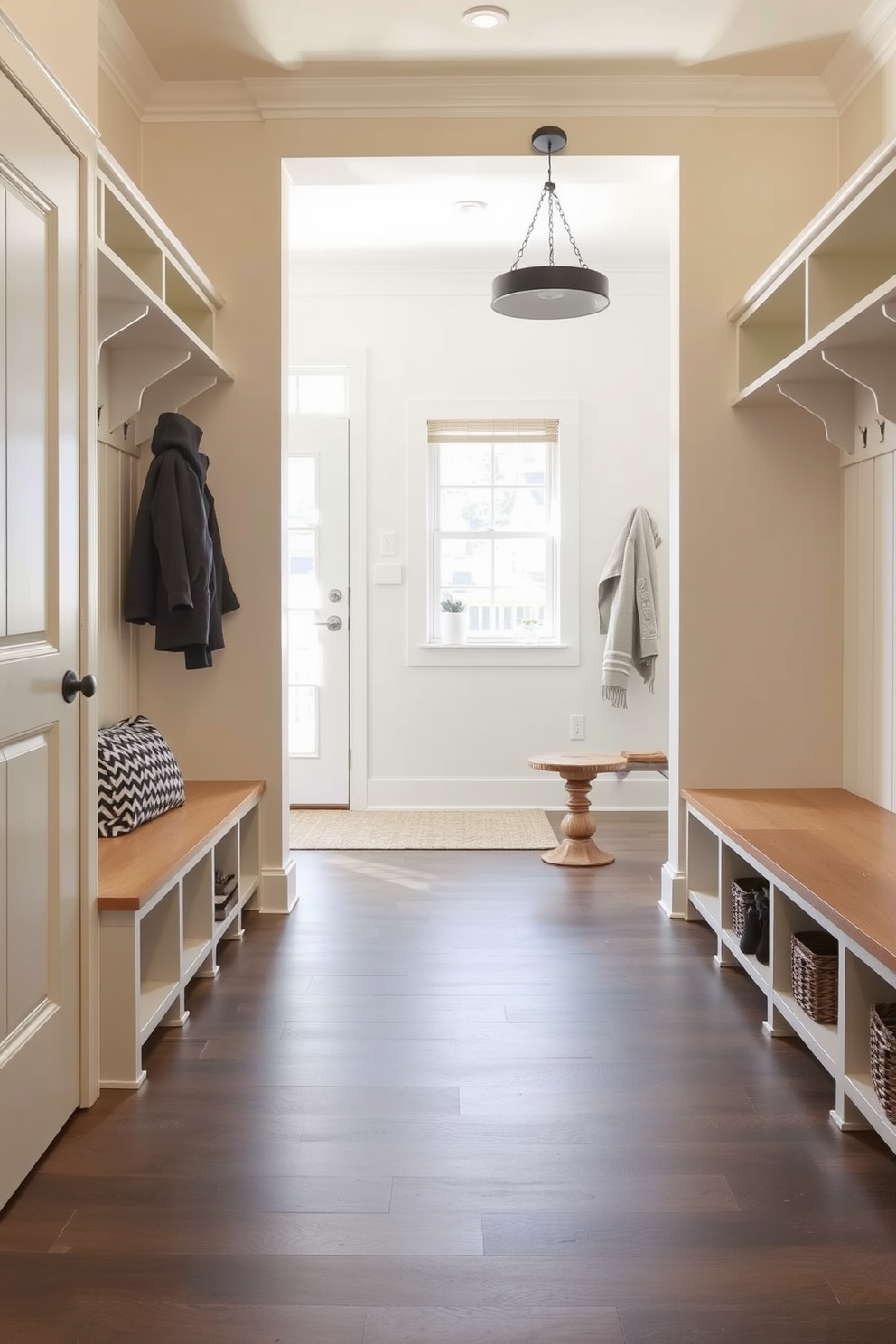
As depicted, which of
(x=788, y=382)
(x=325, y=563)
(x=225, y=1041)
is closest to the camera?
(x=225, y=1041)

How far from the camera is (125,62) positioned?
3.41 m

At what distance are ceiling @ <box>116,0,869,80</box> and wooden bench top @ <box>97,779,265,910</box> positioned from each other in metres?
2.35

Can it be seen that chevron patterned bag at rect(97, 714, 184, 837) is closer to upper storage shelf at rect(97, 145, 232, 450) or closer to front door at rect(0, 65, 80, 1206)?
front door at rect(0, 65, 80, 1206)

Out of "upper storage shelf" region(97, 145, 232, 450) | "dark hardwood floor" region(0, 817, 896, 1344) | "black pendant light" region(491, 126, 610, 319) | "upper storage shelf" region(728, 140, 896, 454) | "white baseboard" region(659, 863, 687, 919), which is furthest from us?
"white baseboard" region(659, 863, 687, 919)

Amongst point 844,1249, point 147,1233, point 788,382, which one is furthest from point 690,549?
point 147,1233

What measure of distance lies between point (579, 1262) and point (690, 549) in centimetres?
249

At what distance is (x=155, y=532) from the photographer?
11.1 ft

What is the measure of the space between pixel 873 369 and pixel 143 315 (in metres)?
1.91

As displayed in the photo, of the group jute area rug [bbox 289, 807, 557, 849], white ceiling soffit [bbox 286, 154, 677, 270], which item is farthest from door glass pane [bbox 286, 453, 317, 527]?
jute area rug [bbox 289, 807, 557, 849]

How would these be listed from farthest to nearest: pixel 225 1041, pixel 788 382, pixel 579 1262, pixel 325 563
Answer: pixel 325 563, pixel 788 382, pixel 225 1041, pixel 579 1262

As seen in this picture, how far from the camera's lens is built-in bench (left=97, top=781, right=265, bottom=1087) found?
90.7 inches

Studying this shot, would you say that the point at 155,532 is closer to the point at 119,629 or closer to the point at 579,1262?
the point at 119,629

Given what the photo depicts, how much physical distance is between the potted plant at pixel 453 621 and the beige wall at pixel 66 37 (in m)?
3.70

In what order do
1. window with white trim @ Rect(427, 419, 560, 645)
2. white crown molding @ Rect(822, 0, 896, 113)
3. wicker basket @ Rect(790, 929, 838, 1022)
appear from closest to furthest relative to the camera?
wicker basket @ Rect(790, 929, 838, 1022) → white crown molding @ Rect(822, 0, 896, 113) → window with white trim @ Rect(427, 419, 560, 645)
